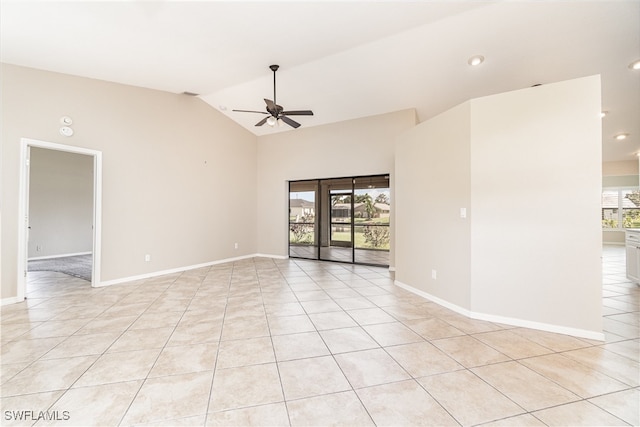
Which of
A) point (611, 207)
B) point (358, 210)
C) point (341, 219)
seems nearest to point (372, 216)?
point (358, 210)

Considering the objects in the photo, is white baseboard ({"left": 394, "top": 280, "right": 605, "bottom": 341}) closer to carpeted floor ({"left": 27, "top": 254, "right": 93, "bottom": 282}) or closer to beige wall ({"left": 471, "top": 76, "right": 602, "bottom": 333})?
beige wall ({"left": 471, "top": 76, "right": 602, "bottom": 333})

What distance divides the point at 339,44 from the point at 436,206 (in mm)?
2735

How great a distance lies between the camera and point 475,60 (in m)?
3.88

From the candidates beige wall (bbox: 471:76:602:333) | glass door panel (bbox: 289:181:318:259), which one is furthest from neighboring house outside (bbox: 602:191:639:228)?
glass door panel (bbox: 289:181:318:259)

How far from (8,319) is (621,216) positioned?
15.6 m

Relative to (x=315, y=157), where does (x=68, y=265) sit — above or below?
below

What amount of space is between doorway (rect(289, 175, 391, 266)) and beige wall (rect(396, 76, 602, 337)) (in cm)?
269

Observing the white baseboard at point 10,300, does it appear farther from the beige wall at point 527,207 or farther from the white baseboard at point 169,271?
the beige wall at point 527,207

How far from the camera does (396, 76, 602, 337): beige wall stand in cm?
259

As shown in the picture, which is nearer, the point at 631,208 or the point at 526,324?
the point at 526,324

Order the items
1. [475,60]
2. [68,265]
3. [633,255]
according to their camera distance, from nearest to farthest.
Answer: [475,60]
[633,255]
[68,265]

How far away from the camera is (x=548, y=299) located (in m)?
2.74

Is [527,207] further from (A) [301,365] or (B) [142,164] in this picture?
(B) [142,164]

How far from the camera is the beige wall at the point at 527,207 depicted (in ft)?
8.50
